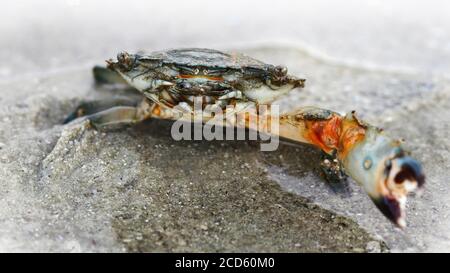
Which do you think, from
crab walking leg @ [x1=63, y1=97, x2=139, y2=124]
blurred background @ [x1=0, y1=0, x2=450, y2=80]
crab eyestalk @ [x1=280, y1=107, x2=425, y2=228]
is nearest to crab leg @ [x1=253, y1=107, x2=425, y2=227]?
crab eyestalk @ [x1=280, y1=107, x2=425, y2=228]

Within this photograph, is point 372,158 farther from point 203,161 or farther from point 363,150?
point 203,161

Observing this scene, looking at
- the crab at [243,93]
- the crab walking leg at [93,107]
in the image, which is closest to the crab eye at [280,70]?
the crab at [243,93]

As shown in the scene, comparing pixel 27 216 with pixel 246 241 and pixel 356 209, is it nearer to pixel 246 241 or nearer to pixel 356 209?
pixel 246 241

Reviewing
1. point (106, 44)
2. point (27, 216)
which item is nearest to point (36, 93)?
point (106, 44)

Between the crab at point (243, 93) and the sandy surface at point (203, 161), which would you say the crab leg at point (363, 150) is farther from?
the sandy surface at point (203, 161)

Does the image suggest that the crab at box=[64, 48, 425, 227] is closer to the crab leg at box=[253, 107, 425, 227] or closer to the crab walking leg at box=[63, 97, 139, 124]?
the crab leg at box=[253, 107, 425, 227]

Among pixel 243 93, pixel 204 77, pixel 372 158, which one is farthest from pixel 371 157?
pixel 204 77

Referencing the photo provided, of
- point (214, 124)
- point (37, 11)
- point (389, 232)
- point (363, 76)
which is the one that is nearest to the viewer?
point (389, 232)
